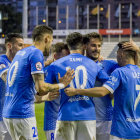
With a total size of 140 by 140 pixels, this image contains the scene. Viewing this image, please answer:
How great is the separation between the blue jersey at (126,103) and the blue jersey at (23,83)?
0.97 m

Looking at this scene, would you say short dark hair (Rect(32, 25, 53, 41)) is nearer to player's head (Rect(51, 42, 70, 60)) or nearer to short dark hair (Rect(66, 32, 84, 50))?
short dark hair (Rect(66, 32, 84, 50))

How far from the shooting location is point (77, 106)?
3279 millimetres

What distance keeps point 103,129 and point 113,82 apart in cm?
133

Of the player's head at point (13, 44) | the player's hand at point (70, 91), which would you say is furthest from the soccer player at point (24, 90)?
the player's head at point (13, 44)

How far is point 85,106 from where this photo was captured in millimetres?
3309

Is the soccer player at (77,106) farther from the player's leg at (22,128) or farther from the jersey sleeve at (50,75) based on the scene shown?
the player's leg at (22,128)

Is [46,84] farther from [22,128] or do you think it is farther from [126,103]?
[126,103]

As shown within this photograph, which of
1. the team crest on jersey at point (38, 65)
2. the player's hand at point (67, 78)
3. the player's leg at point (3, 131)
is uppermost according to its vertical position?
the team crest on jersey at point (38, 65)

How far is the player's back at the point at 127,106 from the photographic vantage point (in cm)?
329

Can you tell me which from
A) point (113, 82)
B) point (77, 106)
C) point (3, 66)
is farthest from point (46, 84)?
point (3, 66)

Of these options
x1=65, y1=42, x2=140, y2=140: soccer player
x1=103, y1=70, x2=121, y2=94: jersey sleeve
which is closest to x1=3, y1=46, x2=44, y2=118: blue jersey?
x1=65, y1=42, x2=140, y2=140: soccer player

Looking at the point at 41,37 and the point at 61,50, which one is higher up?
the point at 41,37

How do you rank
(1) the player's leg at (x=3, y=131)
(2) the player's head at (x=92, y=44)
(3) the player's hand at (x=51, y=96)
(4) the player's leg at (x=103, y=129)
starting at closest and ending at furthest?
(3) the player's hand at (x=51, y=96) < (2) the player's head at (x=92, y=44) < (4) the player's leg at (x=103, y=129) < (1) the player's leg at (x=3, y=131)

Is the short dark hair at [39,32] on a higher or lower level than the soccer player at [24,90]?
higher
